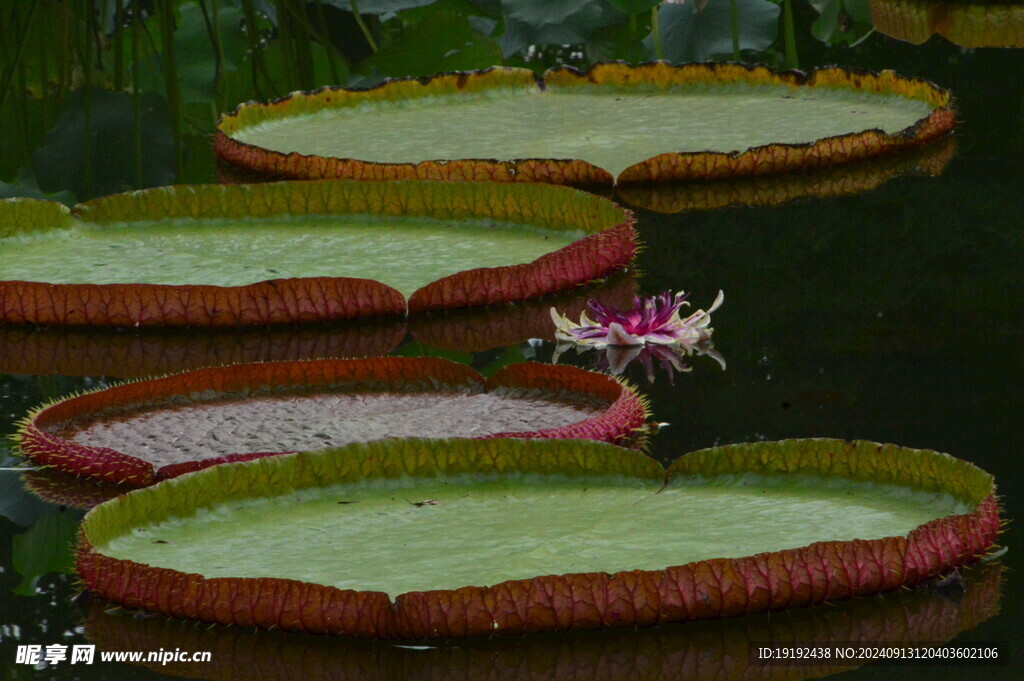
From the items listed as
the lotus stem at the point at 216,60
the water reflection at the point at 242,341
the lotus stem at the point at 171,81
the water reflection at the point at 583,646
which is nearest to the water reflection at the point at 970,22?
the lotus stem at the point at 216,60

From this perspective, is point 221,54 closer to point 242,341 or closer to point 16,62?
point 16,62

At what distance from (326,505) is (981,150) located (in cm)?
297

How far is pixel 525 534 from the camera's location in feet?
7.29

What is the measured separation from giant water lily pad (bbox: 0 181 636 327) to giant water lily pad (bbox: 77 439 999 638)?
1.06 m

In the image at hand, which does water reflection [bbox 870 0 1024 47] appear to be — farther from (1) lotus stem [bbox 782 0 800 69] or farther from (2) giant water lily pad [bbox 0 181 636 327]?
(2) giant water lily pad [bbox 0 181 636 327]

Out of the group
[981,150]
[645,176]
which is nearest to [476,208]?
[645,176]

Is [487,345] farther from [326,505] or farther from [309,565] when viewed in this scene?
[309,565]

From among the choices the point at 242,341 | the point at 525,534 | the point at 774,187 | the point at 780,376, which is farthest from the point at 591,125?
the point at 525,534

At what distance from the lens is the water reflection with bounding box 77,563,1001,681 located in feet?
6.34

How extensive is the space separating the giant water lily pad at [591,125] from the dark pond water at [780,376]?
0.15 m

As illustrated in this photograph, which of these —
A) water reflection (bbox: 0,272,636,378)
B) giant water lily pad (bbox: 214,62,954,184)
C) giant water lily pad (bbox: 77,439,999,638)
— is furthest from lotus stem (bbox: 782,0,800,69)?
giant water lily pad (bbox: 77,439,999,638)

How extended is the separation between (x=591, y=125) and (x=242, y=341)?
204cm

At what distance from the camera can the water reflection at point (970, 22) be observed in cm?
635

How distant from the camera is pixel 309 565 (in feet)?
7.07
